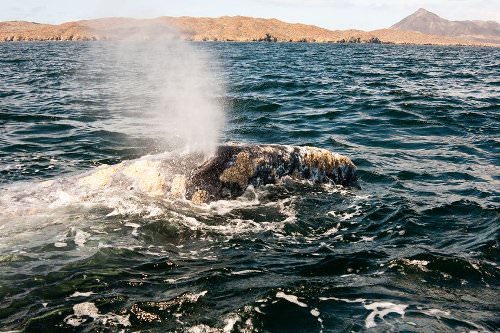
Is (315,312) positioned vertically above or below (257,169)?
below

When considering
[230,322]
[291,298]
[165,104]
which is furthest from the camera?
[165,104]

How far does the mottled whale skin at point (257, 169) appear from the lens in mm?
9758

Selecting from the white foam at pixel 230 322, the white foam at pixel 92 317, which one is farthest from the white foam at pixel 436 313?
the white foam at pixel 92 317

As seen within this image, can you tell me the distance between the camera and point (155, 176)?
994 cm

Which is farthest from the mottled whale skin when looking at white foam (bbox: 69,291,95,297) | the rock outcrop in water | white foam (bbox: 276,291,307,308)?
white foam (bbox: 276,291,307,308)

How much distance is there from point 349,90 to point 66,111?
59.5 ft

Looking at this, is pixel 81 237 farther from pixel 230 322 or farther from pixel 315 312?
pixel 315 312

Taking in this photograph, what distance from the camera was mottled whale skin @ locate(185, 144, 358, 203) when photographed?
976 cm

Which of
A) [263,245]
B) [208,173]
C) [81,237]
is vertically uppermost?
[208,173]

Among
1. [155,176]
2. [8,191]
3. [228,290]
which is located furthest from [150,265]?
[8,191]

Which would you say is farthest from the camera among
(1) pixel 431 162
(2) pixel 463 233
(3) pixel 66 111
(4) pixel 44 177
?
(3) pixel 66 111

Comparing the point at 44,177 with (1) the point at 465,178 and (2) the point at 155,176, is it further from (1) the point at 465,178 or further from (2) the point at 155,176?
(1) the point at 465,178

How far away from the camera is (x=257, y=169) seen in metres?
10.2

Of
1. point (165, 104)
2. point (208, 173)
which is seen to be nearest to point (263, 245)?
point (208, 173)
